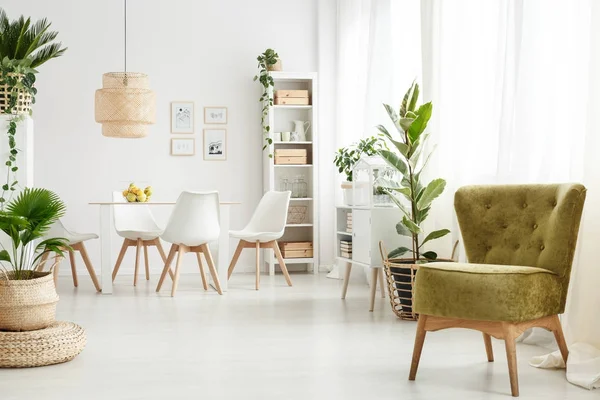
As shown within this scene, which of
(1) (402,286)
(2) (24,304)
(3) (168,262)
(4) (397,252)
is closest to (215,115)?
(3) (168,262)

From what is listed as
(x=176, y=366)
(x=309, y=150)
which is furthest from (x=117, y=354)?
(x=309, y=150)

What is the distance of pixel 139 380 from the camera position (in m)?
3.21

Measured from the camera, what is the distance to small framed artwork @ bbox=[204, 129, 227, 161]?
7613mm

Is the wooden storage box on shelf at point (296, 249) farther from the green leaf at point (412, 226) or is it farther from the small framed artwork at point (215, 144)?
the green leaf at point (412, 226)

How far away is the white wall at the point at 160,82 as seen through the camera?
7375 mm

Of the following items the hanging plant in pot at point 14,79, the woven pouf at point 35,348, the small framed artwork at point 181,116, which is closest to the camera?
the woven pouf at point 35,348

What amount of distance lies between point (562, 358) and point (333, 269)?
158 inches

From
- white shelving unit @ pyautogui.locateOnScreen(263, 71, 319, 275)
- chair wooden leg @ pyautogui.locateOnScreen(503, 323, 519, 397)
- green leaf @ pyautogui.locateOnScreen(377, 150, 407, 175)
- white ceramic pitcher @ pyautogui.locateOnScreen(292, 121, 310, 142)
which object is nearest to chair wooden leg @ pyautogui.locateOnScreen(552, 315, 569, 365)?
chair wooden leg @ pyautogui.locateOnScreen(503, 323, 519, 397)

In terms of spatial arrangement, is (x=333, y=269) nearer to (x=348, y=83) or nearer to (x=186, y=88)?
(x=348, y=83)

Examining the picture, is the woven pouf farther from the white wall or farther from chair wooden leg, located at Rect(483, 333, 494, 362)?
the white wall

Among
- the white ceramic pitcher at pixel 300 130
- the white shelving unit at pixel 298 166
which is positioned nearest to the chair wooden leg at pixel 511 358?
the white shelving unit at pixel 298 166

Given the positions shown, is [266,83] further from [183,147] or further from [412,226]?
[412,226]

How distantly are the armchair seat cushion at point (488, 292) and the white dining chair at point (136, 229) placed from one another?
12.3 feet

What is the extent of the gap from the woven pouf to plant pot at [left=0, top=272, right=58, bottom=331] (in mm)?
86
